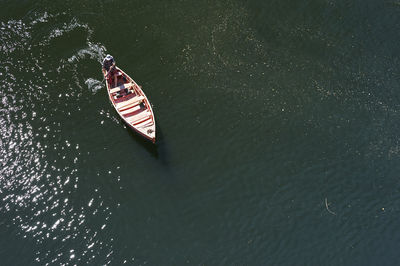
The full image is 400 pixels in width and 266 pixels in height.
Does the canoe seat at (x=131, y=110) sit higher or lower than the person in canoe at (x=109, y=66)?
lower

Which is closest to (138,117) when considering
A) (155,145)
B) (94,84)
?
(155,145)

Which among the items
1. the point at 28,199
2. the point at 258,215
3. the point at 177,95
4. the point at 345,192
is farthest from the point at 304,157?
the point at 28,199

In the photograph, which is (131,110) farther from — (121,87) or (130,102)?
(121,87)

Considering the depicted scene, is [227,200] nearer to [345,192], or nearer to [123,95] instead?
[345,192]

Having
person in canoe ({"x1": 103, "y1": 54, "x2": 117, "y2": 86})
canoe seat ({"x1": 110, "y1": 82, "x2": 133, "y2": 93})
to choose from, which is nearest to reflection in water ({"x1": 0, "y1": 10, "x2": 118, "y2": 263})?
person in canoe ({"x1": 103, "y1": 54, "x2": 117, "y2": 86})

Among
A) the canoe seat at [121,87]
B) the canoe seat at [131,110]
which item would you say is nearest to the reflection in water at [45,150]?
the canoe seat at [121,87]

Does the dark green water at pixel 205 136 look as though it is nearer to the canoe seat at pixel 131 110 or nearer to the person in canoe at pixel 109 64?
the canoe seat at pixel 131 110

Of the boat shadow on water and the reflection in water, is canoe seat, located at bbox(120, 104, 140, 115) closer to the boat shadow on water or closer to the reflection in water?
the boat shadow on water
